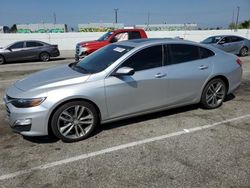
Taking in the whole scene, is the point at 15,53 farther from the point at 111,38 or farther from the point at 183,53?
the point at 183,53

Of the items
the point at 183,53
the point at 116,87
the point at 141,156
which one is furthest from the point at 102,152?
the point at 183,53

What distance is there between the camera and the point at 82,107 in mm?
4379

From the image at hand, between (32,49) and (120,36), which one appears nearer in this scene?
(120,36)

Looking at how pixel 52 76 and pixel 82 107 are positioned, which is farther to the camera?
pixel 52 76

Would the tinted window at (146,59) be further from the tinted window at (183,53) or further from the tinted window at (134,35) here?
the tinted window at (134,35)

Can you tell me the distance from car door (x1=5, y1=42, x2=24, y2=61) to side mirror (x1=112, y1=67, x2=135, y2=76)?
44.1ft

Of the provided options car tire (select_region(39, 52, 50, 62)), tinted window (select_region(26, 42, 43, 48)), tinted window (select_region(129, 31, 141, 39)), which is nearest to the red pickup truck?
tinted window (select_region(129, 31, 141, 39))

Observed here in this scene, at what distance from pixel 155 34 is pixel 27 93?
2636 centimetres

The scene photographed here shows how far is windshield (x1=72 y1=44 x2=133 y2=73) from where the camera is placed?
4778mm

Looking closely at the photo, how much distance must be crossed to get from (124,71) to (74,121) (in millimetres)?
1118

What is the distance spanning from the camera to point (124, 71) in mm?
4457

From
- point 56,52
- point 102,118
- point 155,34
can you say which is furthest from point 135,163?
point 155,34

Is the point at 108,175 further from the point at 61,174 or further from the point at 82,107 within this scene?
the point at 82,107

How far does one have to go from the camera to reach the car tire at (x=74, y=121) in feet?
13.9
